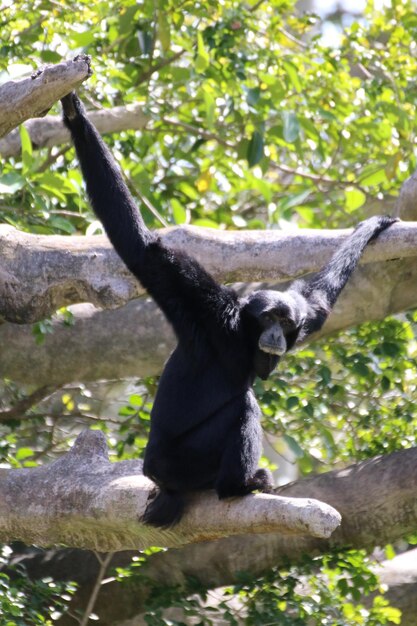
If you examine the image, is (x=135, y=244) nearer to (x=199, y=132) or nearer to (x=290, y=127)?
(x=290, y=127)

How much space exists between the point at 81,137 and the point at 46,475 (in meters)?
2.07

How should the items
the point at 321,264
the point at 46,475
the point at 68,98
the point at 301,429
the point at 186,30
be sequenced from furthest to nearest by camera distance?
the point at 186,30 < the point at 301,429 < the point at 321,264 < the point at 46,475 < the point at 68,98

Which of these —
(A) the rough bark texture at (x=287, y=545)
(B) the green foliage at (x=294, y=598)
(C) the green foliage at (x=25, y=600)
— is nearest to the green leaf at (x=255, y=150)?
(A) the rough bark texture at (x=287, y=545)

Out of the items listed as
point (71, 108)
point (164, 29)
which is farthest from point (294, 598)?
point (164, 29)

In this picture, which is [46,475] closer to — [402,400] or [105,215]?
[105,215]

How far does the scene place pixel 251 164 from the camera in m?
8.38

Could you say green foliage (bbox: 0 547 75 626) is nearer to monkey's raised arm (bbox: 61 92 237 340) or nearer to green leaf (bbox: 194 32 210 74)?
monkey's raised arm (bbox: 61 92 237 340)

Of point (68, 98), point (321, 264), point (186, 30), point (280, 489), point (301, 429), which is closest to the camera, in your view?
point (68, 98)

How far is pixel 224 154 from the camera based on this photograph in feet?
31.6

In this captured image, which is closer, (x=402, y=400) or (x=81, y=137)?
(x=81, y=137)

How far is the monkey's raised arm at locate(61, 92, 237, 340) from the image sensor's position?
5398 mm

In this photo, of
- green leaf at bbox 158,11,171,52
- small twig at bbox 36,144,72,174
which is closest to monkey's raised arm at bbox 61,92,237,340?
small twig at bbox 36,144,72,174

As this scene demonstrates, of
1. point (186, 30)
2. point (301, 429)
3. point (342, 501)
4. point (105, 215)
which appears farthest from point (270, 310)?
point (186, 30)

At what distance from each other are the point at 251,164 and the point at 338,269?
7.07 feet
